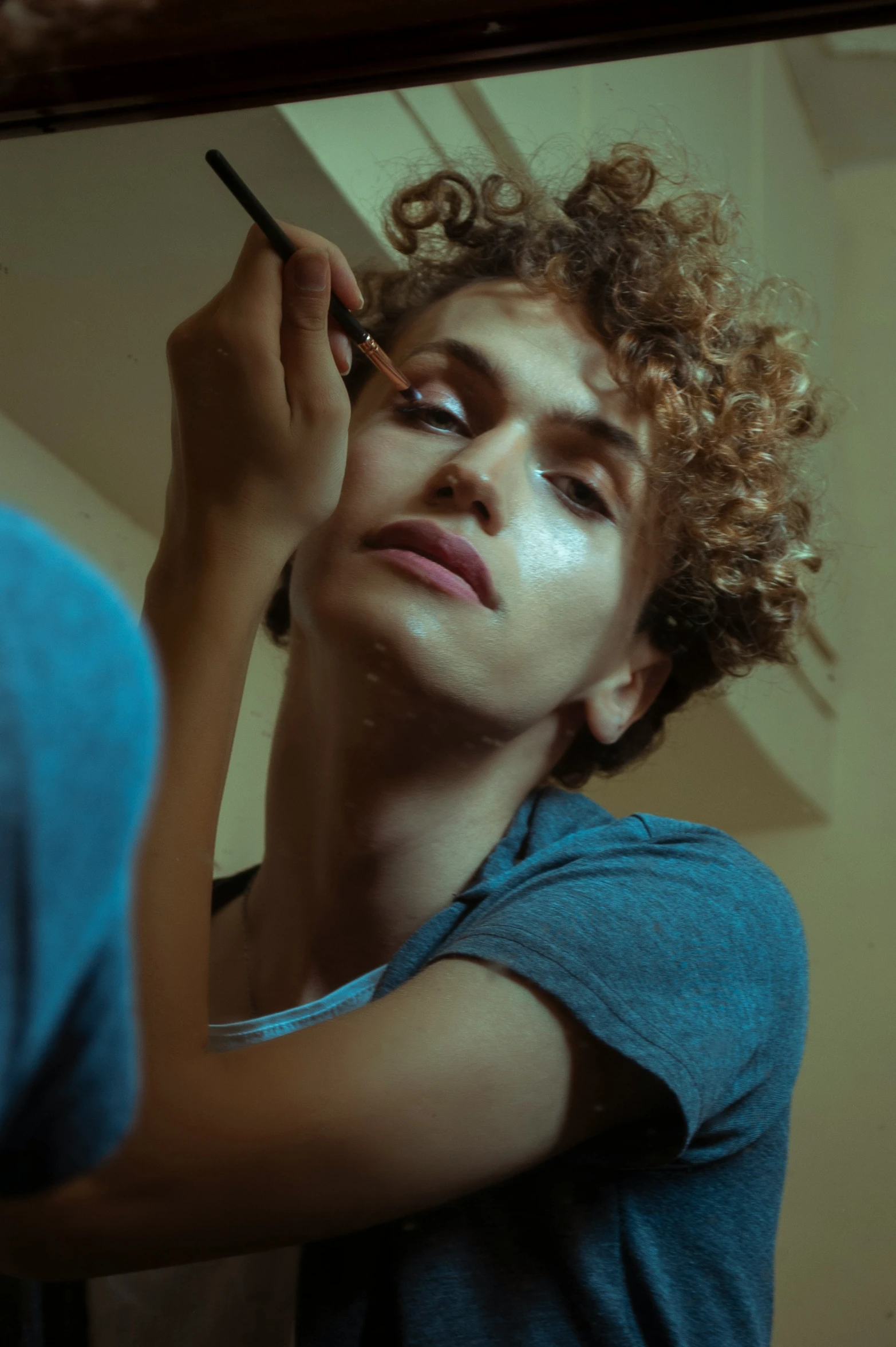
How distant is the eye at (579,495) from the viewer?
1.59 feet

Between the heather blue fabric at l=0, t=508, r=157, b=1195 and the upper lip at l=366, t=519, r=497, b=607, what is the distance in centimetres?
23

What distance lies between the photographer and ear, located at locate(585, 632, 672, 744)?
500 millimetres

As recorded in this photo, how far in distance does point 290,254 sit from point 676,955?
1.11 feet

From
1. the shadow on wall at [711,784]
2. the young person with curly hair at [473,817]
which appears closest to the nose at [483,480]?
the young person with curly hair at [473,817]

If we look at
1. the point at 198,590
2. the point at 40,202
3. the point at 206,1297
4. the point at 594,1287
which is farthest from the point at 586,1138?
the point at 40,202

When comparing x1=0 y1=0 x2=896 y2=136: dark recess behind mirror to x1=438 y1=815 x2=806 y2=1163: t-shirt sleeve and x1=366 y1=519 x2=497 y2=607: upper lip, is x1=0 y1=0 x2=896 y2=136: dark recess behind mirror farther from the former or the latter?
x1=438 y1=815 x2=806 y2=1163: t-shirt sleeve

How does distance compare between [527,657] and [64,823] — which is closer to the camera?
[64,823]

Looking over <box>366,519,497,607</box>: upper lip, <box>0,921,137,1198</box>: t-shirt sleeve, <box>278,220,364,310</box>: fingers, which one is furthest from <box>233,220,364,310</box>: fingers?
<box>0,921,137,1198</box>: t-shirt sleeve

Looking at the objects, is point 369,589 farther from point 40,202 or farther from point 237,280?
point 40,202

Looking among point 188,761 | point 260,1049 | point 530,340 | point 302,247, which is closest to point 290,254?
point 302,247

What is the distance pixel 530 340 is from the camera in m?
0.50

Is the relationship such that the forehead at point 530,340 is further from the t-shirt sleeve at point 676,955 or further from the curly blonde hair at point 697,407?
the t-shirt sleeve at point 676,955

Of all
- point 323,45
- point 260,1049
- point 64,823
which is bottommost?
point 260,1049

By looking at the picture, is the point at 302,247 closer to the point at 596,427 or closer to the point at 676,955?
the point at 596,427
